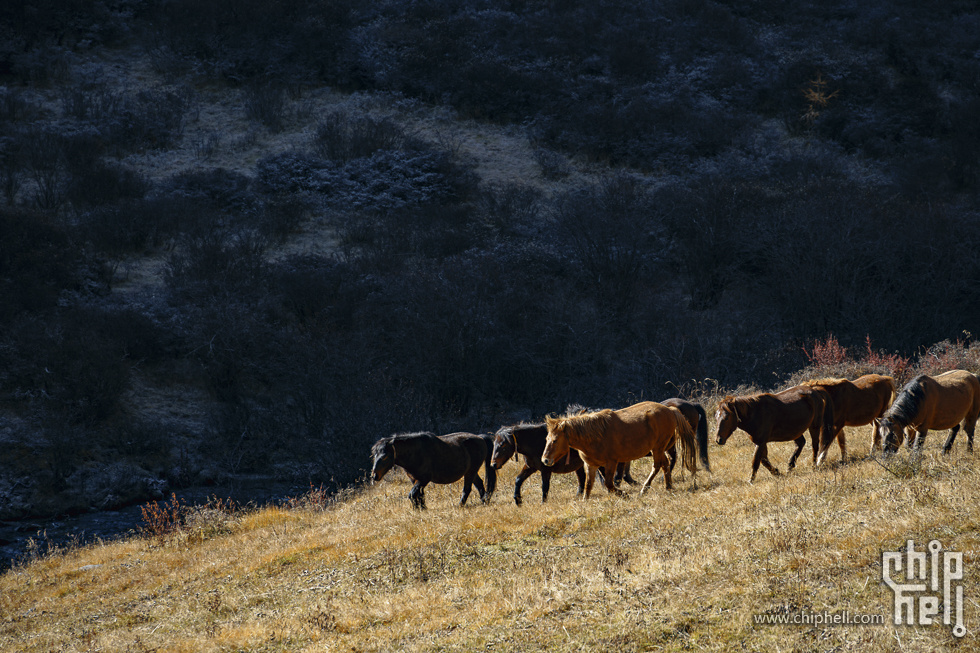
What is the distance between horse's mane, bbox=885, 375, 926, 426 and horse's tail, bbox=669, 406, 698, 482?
2643mm

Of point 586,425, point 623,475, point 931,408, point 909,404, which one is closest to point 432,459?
point 586,425

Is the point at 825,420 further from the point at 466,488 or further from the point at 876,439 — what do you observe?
the point at 466,488

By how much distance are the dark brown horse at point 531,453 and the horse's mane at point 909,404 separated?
4399 millimetres

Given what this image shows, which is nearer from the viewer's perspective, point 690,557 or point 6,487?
point 690,557

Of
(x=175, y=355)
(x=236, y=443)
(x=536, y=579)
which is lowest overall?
(x=236, y=443)

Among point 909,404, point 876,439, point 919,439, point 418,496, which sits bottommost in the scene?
point 418,496

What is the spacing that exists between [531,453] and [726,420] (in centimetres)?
304

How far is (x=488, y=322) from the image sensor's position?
1041 inches

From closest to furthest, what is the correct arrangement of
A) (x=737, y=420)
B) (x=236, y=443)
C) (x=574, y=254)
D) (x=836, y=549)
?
(x=836, y=549), (x=737, y=420), (x=236, y=443), (x=574, y=254)

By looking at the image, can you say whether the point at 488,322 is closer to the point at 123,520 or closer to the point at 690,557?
the point at 123,520

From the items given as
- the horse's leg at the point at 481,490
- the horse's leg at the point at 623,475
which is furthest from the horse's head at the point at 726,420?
the horse's leg at the point at 481,490

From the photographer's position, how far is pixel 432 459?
40.8 feet

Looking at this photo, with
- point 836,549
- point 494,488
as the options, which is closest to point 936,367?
point 494,488

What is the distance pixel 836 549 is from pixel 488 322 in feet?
65.3
